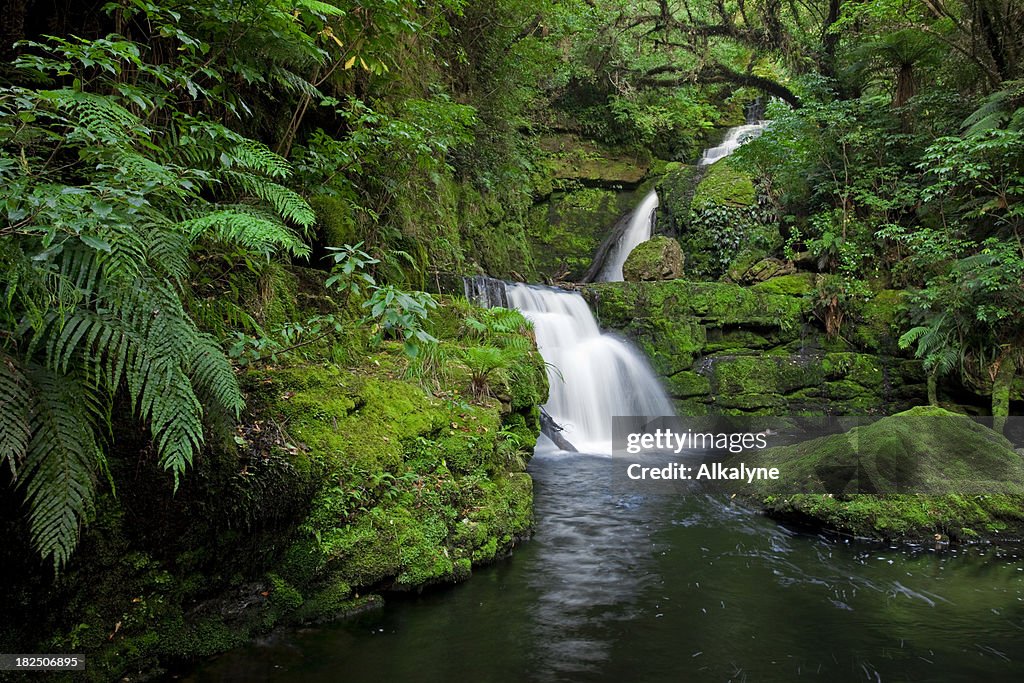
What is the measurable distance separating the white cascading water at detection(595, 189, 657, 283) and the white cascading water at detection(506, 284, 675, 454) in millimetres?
4558

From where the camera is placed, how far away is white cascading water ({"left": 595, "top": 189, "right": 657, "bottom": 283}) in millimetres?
15047

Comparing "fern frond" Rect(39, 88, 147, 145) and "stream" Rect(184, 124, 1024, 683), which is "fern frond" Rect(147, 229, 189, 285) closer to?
"fern frond" Rect(39, 88, 147, 145)

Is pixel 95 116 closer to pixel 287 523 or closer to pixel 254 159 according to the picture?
pixel 254 159

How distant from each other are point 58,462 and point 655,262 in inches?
465

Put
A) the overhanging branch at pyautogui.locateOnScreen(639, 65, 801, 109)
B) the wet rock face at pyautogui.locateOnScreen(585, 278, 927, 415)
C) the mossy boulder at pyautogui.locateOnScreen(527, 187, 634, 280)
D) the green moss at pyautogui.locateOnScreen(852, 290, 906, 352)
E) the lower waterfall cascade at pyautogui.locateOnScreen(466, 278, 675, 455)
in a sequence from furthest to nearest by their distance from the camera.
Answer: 1. the overhanging branch at pyautogui.locateOnScreen(639, 65, 801, 109)
2. the mossy boulder at pyautogui.locateOnScreen(527, 187, 634, 280)
3. the green moss at pyautogui.locateOnScreen(852, 290, 906, 352)
4. the wet rock face at pyautogui.locateOnScreen(585, 278, 927, 415)
5. the lower waterfall cascade at pyautogui.locateOnScreen(466, 278, 675, 455)

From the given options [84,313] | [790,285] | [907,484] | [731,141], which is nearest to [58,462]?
[84,313]

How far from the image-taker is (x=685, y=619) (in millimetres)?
3492

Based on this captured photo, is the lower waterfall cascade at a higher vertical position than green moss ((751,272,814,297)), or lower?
lower

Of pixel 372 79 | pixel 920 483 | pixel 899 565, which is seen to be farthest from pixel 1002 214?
pixel 372 79

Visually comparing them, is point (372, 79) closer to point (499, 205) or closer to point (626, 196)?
point (499, 205)

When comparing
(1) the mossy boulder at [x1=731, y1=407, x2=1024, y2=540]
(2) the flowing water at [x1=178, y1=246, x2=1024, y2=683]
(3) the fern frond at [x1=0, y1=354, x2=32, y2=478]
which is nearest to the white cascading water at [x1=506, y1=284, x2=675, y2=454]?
(1) the mossy boulder at [x1=731, y1=407, x2=1024, y2=540]

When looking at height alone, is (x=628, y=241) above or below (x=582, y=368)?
above

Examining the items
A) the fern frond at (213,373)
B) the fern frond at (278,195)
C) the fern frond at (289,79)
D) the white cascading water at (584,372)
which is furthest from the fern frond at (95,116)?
the white cascading water at (584,372)

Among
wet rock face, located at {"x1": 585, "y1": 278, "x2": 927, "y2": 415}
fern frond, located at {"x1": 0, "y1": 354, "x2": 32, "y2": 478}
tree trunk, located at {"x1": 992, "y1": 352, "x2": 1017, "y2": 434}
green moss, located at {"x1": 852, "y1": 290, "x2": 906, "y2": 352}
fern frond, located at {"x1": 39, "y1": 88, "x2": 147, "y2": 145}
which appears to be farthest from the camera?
green moss, located at {"x1": 852, "y1": 290, "x2": 906, "y2": 352}
